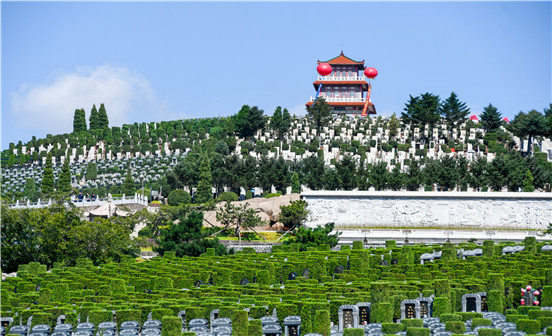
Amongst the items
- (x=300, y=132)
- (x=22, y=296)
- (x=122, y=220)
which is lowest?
(x=22, y=296)

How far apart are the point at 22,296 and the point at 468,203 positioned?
128ft

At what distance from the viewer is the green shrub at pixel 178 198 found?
73.3 m

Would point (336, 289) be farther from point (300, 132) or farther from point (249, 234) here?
point (300, 132)

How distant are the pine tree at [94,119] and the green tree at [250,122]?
25.7m

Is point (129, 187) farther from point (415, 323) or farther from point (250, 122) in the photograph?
point (415, 323)

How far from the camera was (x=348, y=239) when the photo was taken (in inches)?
→ 2462

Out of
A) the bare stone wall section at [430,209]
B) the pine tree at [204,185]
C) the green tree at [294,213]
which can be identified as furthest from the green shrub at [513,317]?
the pine tree at [204,185]

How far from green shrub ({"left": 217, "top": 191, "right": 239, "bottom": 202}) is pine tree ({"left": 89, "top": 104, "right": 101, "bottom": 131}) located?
43042 mm

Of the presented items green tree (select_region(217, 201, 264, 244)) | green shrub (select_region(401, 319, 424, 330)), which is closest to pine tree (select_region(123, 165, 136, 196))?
green tree (select_region(217, 201, 264, 244))

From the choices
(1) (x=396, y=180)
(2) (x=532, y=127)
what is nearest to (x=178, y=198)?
(1) (x=396, y=180)

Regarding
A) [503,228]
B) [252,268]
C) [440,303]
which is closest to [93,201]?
[252,268]

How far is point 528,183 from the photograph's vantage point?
69.9 meters

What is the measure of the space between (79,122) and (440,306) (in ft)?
272

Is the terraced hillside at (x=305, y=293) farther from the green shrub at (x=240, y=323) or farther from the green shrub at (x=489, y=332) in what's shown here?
the green shrub at (x=489, y=332)
